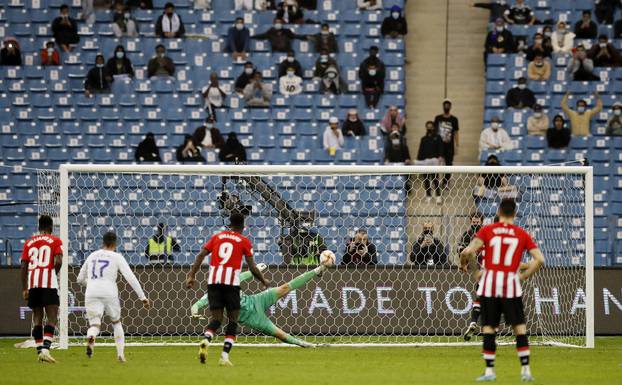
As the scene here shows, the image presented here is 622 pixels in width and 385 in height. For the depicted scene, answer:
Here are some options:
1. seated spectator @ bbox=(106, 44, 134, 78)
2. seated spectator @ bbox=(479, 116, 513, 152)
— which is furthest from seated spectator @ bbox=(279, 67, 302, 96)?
seated spectator @ bbox=(479, 116, 513, 152)

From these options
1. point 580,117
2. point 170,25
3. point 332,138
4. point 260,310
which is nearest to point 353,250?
point 260,310

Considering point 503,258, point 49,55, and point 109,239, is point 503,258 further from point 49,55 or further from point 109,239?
point 49,55

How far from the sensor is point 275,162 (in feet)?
82.1

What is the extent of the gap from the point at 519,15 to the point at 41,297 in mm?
16262

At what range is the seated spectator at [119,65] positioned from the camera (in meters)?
26.0

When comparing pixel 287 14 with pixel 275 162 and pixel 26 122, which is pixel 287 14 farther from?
A: pixel 26 122

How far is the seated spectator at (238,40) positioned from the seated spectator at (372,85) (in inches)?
112

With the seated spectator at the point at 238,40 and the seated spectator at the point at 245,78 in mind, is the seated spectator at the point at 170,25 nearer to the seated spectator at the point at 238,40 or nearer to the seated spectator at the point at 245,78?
the seated spectator at the point at 238,40

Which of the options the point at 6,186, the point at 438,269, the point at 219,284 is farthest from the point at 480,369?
the point at 6,186

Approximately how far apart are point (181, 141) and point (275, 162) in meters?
2.11

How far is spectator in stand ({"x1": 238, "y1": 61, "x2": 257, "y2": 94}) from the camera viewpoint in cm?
2580

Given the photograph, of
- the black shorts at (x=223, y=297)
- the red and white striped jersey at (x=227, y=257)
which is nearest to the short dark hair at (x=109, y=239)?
the red and white striped jersey at (x=227, y=257)

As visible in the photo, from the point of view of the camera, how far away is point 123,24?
26656mm

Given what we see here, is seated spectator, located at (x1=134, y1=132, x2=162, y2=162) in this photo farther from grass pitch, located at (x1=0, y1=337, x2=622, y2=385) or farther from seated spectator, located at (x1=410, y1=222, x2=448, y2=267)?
grass pitch, located at (x1=0, y1=337, x2=622, y2=385)
